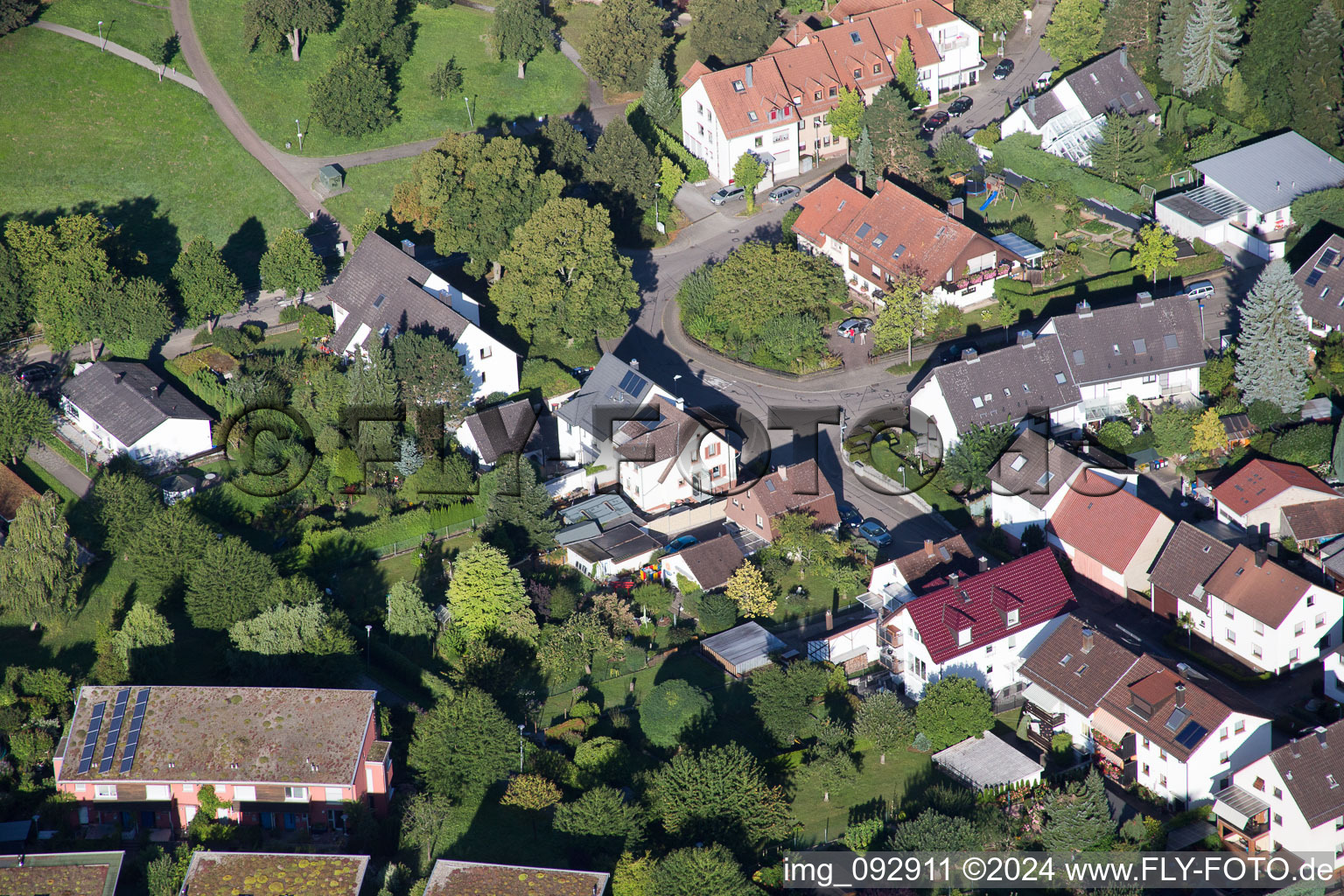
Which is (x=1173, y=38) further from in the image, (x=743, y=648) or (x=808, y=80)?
(x=743, y=648)

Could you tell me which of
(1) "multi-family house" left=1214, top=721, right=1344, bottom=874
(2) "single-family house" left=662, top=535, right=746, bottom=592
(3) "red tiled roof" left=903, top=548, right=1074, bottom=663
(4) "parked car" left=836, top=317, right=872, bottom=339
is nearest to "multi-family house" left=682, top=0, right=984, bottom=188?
(4) "parked car" left=836, top=317, right=872, bottom=339

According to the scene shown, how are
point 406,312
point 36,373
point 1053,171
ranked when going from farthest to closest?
point 1053,171
point 36,373
point 406,312

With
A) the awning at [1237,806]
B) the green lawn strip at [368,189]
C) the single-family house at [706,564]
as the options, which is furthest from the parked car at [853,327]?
the awning at [1237,806]

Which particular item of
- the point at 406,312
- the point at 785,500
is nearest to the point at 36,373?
the point at 406,312

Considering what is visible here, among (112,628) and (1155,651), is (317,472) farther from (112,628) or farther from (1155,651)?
(1155,651)

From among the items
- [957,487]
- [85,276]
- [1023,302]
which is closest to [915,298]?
[1023,302]

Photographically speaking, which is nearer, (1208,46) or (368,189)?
(1208,46)

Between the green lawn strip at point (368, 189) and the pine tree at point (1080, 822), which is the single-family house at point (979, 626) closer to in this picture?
the pine tree at point (1080, 822)
